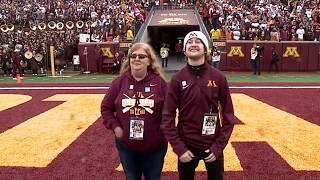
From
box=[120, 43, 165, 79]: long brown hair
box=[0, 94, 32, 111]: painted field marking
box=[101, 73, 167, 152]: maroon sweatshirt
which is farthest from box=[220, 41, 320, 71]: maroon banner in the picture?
box=[101, 73, 167, 152]: maroon sweatshirt

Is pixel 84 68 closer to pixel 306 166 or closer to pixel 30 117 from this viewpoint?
pixel 30 117

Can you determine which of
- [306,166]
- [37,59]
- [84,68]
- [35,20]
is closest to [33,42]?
[37,59]

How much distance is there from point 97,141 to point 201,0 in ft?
83.3

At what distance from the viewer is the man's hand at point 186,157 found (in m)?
3.63

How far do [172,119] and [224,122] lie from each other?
1.45 feet

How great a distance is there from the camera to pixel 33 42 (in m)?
25.8

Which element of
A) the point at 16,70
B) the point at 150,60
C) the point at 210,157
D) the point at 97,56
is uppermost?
the point at 150,60

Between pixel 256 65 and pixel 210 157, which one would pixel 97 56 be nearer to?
pixel 256 65

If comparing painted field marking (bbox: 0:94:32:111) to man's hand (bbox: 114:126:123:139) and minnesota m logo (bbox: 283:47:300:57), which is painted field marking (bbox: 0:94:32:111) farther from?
minnesota m logo (bbox: 283:47:300:57)

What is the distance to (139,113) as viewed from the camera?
388cm

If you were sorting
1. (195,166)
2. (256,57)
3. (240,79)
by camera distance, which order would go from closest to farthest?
(195,166) → (240,79) → (256,57)

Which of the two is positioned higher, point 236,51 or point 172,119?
point 236,51

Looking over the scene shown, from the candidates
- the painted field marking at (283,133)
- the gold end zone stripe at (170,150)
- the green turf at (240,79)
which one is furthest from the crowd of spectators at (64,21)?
the painted field marking at (283,133)

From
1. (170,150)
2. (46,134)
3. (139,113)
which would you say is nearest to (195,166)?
(139,113)
